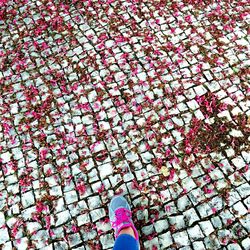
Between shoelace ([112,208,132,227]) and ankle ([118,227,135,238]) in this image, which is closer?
ankle ([118,227,135,238])

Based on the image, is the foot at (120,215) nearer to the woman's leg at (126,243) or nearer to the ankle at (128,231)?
the ankle at (128,231)

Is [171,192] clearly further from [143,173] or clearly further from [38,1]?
[38,1]

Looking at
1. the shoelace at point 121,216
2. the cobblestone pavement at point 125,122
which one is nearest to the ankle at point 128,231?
the shoelace at point 121,216

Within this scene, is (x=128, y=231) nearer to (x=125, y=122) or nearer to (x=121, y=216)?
(x=121, y=216)

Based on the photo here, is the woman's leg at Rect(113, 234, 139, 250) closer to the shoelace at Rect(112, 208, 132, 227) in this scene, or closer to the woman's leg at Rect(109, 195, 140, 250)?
the woman's leg at Rect(109, 195, 140, 250)

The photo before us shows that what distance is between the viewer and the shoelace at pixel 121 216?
4176 millimetres

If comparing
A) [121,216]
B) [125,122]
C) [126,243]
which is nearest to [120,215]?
[121,216]

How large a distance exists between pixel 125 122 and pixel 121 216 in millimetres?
1538

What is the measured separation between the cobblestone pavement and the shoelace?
0.67 ft

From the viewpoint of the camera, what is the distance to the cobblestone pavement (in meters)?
4.41

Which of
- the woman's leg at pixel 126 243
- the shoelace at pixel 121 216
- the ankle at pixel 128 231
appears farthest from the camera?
the shoelace at pixel 121 216

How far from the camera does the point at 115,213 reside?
4.27 metres

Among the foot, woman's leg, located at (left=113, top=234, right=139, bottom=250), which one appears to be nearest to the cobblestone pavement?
the foot

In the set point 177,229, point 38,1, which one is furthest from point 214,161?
point 38,1
